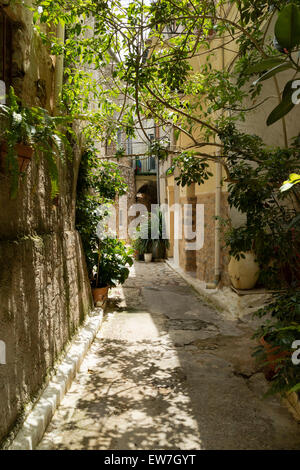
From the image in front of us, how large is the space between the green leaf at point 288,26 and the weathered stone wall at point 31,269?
1.54 metres

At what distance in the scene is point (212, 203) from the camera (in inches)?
253

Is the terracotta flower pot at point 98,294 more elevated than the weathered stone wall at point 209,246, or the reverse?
the weathered stone wall at point 209,246

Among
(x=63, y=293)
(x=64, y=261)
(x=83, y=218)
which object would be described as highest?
(x=83, y=218)

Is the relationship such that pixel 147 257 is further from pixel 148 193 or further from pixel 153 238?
pixel 148 193

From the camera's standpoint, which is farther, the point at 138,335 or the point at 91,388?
the point at 138,335

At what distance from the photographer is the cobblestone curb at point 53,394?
6.35ft

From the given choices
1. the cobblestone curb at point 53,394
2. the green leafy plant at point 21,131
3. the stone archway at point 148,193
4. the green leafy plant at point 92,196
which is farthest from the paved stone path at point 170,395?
the stone archway at point 148,193

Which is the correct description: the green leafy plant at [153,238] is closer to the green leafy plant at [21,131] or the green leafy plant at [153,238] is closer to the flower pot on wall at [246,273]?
the flower pot on wall at [246,273]

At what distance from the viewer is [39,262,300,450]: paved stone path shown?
2.19m
